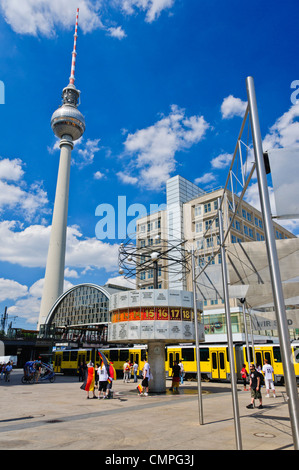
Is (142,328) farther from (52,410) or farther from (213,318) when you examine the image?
(213,318)

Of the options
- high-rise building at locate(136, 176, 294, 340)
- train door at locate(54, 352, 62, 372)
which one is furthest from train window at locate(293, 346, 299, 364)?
train door at locate(54, 352, 62, 372)

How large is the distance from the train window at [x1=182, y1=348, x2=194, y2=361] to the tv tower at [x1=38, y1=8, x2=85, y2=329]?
196ft

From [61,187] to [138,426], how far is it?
87.7 meters

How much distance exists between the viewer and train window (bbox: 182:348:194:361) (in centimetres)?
3249

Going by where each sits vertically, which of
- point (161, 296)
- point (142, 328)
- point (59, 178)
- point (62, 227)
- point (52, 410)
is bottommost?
point (52, 410)

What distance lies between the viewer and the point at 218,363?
3036cm

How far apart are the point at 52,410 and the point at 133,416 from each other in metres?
4.33

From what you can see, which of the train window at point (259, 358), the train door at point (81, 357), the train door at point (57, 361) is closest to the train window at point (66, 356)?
the train door at point (57, 361)

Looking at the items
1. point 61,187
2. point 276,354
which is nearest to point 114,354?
point 276,354

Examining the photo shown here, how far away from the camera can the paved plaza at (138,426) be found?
28.9ft

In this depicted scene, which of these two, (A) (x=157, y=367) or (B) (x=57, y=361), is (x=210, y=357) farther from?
(B) (x=57, y=361)

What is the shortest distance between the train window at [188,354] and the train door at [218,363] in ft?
7.69
